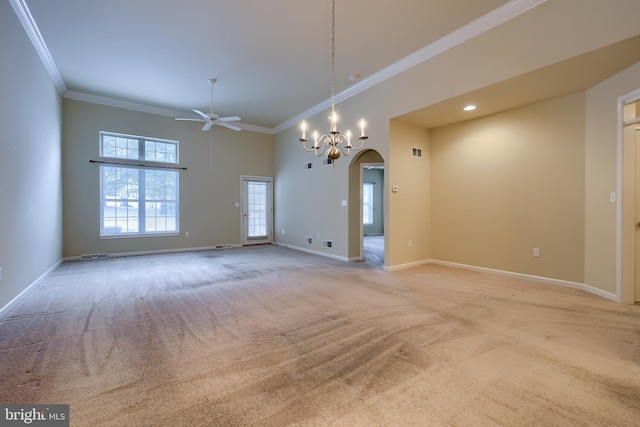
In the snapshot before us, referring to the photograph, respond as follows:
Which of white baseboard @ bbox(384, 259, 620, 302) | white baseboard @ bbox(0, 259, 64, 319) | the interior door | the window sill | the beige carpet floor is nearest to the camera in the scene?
the beige carpet floor

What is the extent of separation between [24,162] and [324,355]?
14.8 feet

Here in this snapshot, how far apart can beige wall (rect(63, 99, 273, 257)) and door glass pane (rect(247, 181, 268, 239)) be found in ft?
1.16

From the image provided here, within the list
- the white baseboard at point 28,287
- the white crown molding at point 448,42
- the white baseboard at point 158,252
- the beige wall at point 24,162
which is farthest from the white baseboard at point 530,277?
the beige wall at point 24,162

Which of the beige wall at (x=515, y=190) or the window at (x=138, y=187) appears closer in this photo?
the beige wall at (x=515, y=190)

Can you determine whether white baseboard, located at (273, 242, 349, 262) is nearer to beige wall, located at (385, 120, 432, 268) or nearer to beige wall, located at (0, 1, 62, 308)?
beige wall, located at (385, 120, 432, 268)

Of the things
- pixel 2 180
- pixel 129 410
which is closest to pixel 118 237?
pixel 2 180

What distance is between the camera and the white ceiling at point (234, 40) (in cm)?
334

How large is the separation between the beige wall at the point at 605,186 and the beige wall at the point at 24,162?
277 inches

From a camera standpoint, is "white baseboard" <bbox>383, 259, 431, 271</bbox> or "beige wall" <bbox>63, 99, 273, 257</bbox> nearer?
"white baseboard" <bbox>383, 259, 431, 271</bbox>

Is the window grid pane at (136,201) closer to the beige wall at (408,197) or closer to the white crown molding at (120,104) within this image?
the white crown molding at (120,104)

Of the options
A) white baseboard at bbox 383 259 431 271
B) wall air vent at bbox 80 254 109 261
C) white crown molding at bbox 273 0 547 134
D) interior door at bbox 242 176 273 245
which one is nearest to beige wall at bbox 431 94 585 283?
white baseboard at bbox 383 259 431 271

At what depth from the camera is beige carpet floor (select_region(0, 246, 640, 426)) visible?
1586 mm

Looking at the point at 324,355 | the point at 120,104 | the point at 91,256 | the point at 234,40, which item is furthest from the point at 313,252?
the point at 120,104

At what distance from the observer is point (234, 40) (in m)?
4.00
